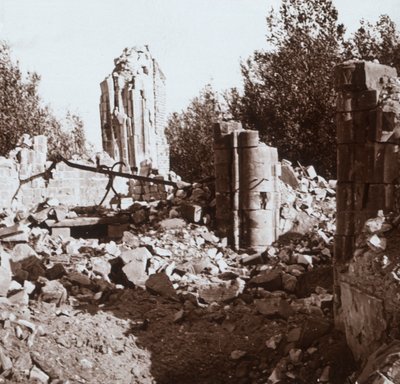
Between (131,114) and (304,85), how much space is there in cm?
892

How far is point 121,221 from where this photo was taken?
11.9m

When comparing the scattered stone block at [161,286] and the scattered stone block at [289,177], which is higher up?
the scattered stone block at [289,177]

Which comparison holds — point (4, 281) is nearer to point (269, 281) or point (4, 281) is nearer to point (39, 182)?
point (269, 281)

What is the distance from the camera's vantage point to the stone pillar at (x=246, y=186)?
9930mm

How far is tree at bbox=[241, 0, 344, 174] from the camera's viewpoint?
22484 millimetres

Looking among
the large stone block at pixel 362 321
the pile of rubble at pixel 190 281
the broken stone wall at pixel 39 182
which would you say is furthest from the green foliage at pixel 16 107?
the large stone block at pixel 362 321

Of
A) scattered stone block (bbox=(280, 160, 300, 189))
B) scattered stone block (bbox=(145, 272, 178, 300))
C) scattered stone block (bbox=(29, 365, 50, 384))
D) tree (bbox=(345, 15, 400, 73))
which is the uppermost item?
tree (bbox=(345, 15, 400, 73))

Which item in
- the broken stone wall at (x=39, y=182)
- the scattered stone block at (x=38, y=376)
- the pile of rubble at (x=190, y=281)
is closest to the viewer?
the scattered stone block at (x=38, y=376)

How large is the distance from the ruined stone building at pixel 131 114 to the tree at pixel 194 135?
497 cm

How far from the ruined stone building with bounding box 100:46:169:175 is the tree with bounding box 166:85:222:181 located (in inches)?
196

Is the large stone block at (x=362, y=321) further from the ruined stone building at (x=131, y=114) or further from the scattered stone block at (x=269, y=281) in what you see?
the ruined stone building at (x=131, y=114)

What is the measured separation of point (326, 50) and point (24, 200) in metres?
14.8

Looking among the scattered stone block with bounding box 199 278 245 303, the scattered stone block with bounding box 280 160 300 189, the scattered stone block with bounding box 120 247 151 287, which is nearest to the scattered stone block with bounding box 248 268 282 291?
the scattered stone block with bounding box 199 278 245 303

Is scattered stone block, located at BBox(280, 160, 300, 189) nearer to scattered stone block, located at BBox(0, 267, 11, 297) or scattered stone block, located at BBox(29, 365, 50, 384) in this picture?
scattered stone block, located at BBox(0, 267, 11, 297)
